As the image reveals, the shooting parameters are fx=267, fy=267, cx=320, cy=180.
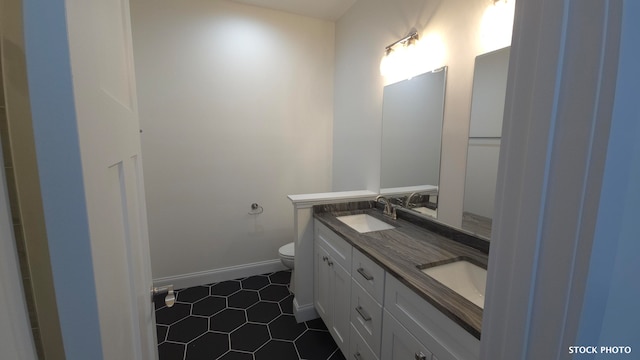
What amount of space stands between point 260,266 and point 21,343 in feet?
8.57

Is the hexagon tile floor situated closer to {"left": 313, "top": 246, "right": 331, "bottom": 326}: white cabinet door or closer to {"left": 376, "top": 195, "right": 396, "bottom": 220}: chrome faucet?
{"left": 313, "top": 246, "right": 331, "bottom": 326}: white cabinet door

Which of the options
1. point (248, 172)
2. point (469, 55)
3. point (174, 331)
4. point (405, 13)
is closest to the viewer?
point (469, 55)

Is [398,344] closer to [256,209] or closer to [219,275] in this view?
[256,209]

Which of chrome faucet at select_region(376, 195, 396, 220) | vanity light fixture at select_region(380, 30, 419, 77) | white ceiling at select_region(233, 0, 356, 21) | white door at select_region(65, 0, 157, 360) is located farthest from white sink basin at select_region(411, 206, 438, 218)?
white ceiling at select_region(233, 0, 356, 21)

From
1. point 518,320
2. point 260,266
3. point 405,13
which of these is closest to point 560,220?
point 518,320

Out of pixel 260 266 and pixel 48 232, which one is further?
pixel 260 266

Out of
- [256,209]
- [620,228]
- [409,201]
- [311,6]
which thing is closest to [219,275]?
[256,209]

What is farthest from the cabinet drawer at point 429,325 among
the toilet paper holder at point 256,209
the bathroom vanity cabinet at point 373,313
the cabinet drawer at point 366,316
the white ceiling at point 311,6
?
the white ceiling at point 311,6

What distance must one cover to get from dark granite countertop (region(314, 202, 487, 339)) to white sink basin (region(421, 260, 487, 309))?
0.03 metres

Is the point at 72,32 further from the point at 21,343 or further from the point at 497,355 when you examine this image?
the point at 497,355

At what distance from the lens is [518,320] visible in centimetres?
38

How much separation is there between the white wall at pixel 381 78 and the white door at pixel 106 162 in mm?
1453

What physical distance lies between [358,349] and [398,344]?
1.39ft

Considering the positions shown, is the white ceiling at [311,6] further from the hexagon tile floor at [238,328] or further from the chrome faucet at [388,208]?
the hexagon tile floor at [238,328]
